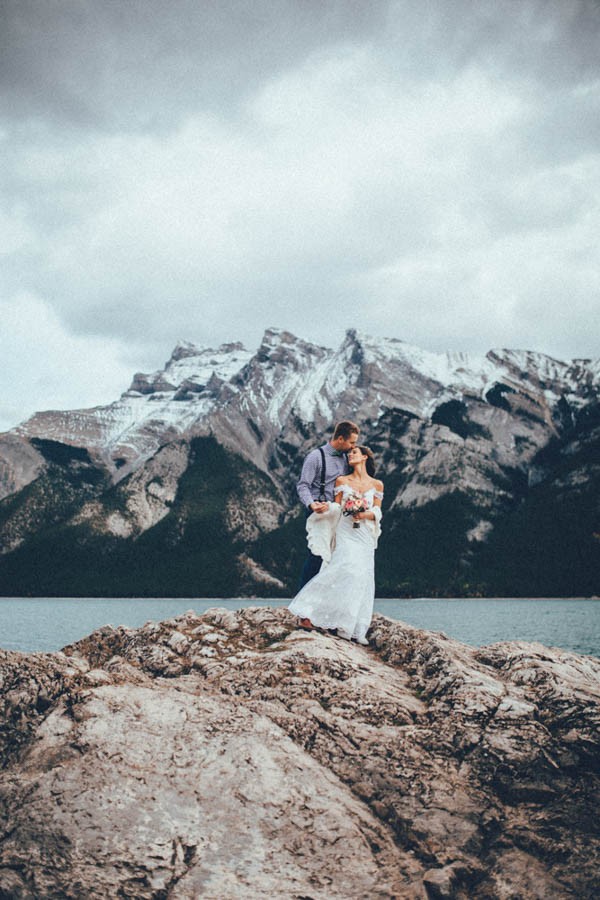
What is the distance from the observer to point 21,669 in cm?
785

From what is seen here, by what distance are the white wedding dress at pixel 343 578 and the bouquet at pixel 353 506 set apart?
8 centimetres

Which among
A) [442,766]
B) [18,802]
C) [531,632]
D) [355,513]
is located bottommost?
[531,632]

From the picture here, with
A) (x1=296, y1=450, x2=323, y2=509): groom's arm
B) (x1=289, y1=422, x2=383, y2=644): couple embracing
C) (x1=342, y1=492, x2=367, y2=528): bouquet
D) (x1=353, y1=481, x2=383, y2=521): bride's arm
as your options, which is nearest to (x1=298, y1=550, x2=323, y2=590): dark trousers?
(x1=289, y1=422, x2=383, y2=644): couple embracing

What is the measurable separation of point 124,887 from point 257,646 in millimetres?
4108

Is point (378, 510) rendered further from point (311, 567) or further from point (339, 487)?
point (311, 567)

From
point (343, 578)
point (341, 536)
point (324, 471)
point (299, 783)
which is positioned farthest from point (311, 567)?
point (299, 783)

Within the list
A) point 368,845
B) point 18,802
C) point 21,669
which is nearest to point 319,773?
point 368,845

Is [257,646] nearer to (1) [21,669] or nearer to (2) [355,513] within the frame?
(2) [355,513]

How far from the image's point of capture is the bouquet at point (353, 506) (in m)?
10.4

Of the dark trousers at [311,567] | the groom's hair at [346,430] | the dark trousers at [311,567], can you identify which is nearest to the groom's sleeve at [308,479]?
the dark trousers at [311,567]

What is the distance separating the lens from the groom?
36.3 ft

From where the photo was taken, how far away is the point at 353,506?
1044cm

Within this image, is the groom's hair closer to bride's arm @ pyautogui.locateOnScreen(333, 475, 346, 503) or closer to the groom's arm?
the groom's arm

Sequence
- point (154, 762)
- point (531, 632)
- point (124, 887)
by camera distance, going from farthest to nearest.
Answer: point (531, 632), point (154, 762), point (124, 887)
